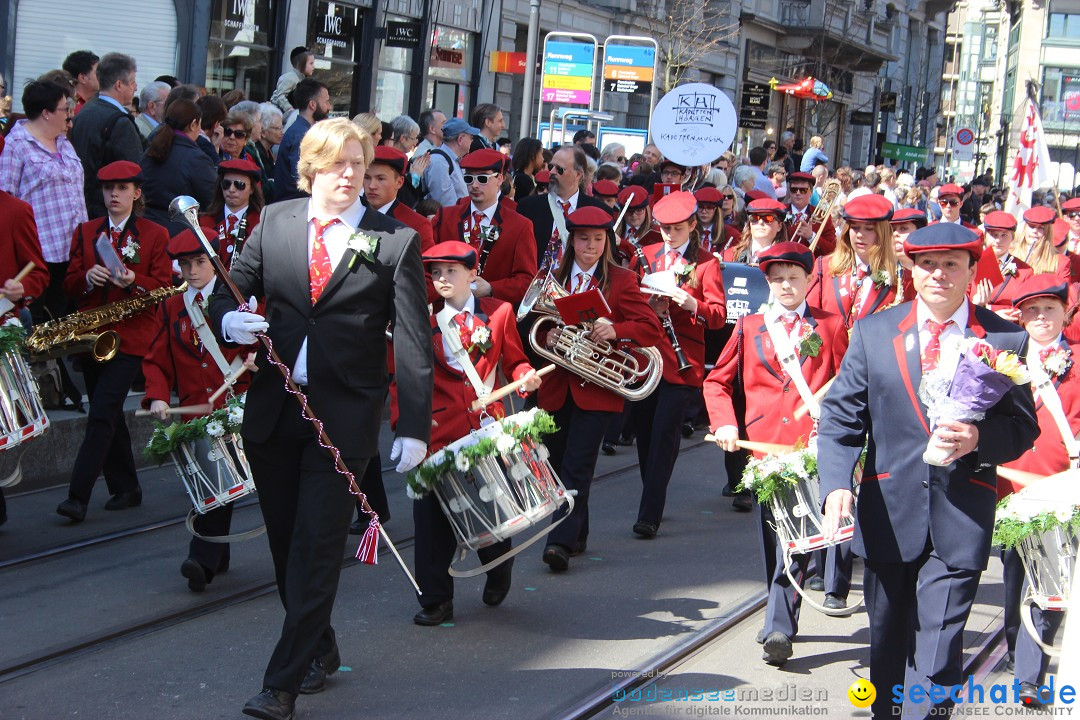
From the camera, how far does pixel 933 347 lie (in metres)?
5.04

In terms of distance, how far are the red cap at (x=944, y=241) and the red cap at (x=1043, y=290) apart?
2338 millimetres

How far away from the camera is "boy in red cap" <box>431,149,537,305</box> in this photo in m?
9.05

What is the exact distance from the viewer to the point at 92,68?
11.3m

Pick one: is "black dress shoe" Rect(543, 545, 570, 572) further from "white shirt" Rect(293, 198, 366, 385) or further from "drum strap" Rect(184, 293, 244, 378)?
"white shirt" Rect(293, 198, 366, 385)

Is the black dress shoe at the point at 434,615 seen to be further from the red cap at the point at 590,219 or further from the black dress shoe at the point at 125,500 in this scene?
the black dress shoe at the point at 125,500

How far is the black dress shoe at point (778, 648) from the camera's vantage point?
652 centimetres

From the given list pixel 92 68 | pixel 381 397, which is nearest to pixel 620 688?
pixel 381 397

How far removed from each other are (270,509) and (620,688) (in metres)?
1.73

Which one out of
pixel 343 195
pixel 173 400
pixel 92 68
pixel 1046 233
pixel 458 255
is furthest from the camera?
pixel 1046 233

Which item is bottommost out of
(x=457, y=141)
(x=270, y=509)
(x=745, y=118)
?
(x=270, y=509)

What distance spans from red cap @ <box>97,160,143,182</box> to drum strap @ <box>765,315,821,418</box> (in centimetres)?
412

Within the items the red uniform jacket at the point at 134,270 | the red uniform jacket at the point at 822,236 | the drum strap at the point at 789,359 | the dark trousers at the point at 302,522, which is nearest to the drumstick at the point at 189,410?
the red uniform jacket at the point at 134,270

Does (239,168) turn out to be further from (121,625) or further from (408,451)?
(408,451)

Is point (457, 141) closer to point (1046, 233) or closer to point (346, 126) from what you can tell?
point (1046, 233)
